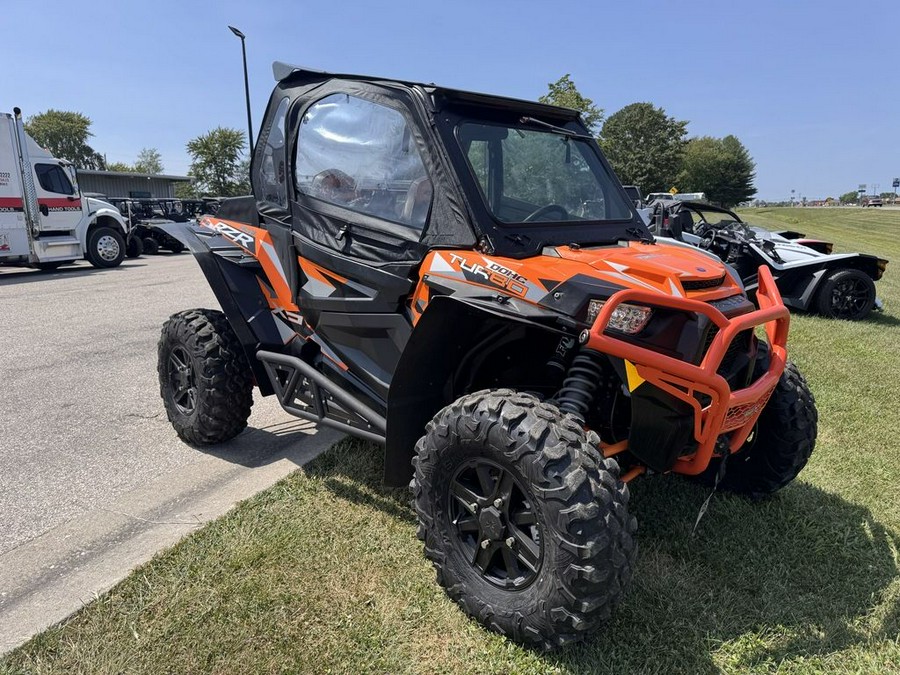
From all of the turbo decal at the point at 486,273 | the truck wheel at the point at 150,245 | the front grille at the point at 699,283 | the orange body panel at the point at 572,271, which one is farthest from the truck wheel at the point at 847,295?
the truck wheel at the point at 150,245

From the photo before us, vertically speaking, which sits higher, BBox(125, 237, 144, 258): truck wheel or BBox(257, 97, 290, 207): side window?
BBox(257, 97, 290, 207): side window

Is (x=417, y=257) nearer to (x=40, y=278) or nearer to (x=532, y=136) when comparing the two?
(x=532, y=136)

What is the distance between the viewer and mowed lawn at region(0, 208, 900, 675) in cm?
243

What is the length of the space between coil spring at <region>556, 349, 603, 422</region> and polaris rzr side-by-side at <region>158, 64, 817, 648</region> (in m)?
0.01

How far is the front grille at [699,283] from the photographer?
2.64 m

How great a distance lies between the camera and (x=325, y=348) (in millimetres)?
3514

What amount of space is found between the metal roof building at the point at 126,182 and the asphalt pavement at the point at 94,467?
162ft

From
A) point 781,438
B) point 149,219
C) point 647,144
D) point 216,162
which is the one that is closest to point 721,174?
point 647,144

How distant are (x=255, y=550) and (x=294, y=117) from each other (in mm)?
2401

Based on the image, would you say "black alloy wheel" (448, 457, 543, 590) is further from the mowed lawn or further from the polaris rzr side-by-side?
the mowed lawn

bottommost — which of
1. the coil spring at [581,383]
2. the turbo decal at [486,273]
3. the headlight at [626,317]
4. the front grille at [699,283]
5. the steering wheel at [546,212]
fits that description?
the coil spring at [581,383]

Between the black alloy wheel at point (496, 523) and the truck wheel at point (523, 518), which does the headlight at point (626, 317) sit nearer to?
the truck wheel at point (523, 518)

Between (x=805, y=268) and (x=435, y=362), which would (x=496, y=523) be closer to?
(x=435, y=362)

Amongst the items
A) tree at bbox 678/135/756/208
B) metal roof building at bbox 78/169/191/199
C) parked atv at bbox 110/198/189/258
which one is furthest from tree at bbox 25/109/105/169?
tree at bbox 678/135/756/208
